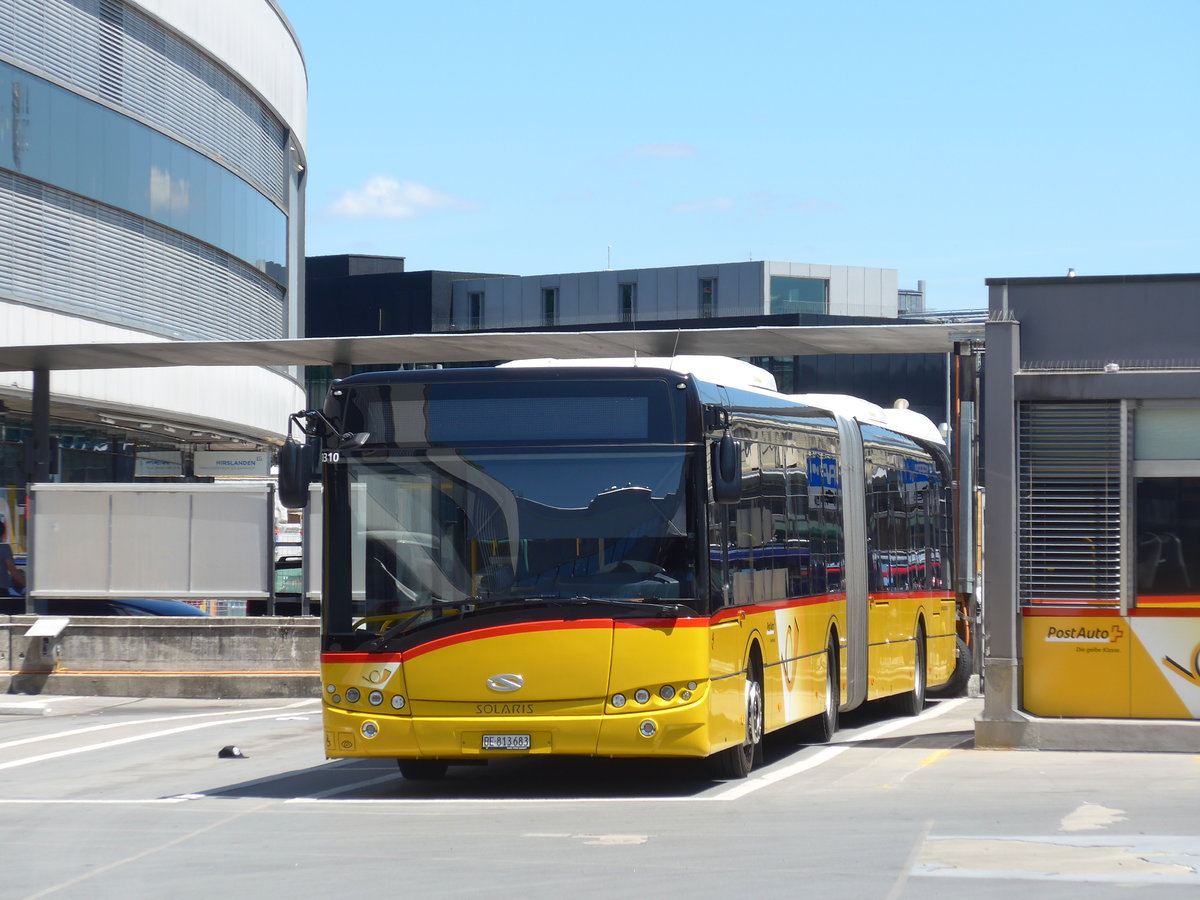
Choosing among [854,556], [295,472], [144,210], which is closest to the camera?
[295,472]

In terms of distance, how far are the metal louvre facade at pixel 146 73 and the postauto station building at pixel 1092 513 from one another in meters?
22.2

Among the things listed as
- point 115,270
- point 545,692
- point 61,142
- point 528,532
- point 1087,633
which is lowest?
point 545,692

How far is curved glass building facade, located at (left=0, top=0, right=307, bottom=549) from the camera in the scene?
32.2m

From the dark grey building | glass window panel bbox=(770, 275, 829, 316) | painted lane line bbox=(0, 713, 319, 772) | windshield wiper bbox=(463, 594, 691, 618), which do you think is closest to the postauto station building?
windshield wiper bbox=(463, 594, 691, 618)

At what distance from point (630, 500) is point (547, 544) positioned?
605 millimetres

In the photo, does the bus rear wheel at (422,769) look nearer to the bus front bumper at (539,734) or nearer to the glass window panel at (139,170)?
the bus front bumper at (539,734)

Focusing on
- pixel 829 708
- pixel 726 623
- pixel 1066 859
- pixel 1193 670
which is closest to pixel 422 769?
pixel 726 623

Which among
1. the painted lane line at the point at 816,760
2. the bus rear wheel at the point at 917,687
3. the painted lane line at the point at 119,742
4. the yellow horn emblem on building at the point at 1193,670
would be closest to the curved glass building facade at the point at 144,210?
the painted lane line at the point at 119,742

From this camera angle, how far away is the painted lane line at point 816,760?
40.6 feet

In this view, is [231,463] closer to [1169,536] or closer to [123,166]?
[123,166]

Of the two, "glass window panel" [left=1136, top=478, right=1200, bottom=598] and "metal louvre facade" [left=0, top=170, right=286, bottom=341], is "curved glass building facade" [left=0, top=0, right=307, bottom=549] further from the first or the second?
"glass window panel" [left=1136, top=478, right=1200, bottom=598]

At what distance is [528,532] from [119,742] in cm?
722

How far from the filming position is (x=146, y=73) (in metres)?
36.0


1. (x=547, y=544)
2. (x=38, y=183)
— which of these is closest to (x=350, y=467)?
(x=547, y=544)
